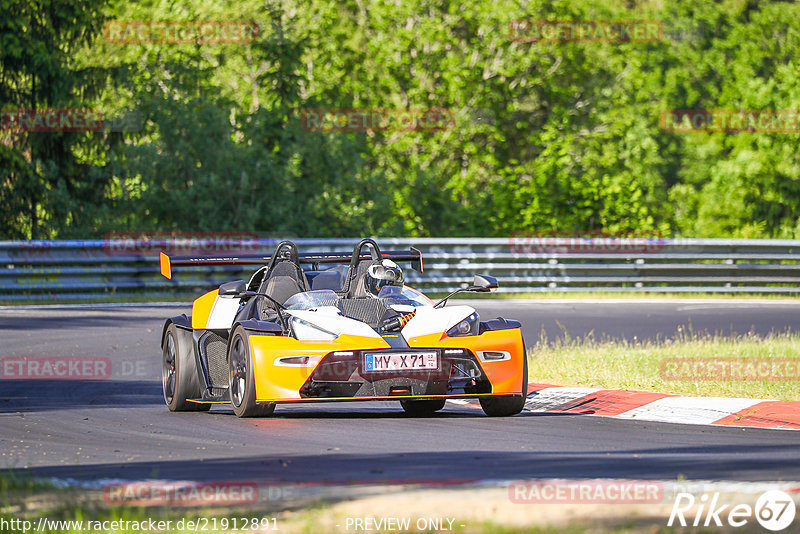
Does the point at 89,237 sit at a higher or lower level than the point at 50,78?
lower

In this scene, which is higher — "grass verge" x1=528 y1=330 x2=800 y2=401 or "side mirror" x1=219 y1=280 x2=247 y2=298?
"side mirror" x1=219 y1=280 x2=247 y2=298

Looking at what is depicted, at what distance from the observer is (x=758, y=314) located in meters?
22.5

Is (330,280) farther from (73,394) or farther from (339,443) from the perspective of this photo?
(73,394)

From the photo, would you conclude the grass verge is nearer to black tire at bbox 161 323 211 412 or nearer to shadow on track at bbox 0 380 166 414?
black tire at bbox 161 323 211 412

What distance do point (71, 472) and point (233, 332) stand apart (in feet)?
9.91

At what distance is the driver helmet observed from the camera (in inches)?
407

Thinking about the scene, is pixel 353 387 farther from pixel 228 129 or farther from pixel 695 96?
pixel 695 96

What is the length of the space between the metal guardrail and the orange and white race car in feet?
44.5

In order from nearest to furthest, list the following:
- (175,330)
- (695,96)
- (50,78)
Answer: (175,330)
(50,78)
(695,96)

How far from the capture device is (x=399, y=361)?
9500 mm

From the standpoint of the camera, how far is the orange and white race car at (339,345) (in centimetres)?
949

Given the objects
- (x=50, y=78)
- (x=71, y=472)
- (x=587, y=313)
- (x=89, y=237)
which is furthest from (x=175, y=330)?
(x=50, y=78)

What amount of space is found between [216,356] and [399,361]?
1.98m

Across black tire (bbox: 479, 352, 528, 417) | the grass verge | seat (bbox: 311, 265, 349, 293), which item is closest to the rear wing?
seat (bbox: 311, 265, 349, 293)
